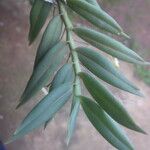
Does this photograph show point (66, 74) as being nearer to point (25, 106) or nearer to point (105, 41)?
point (105, 41)

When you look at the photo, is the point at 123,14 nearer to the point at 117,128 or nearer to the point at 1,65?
the point at 1,65

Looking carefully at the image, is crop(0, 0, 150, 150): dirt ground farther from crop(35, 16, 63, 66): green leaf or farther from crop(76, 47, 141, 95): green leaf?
crop(76, 47, 141, 95): green leaf

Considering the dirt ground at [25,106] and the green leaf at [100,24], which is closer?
the green leaf at [100,24]

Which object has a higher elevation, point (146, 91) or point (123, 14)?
point (123, 14)

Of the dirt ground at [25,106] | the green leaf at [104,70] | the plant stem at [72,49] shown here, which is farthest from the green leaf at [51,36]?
the dirt ground at [25,106]

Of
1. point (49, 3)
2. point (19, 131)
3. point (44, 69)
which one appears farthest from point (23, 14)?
point (19, 131)

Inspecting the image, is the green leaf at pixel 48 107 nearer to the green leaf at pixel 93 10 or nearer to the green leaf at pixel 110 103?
the green leaf at pixel 110 103
